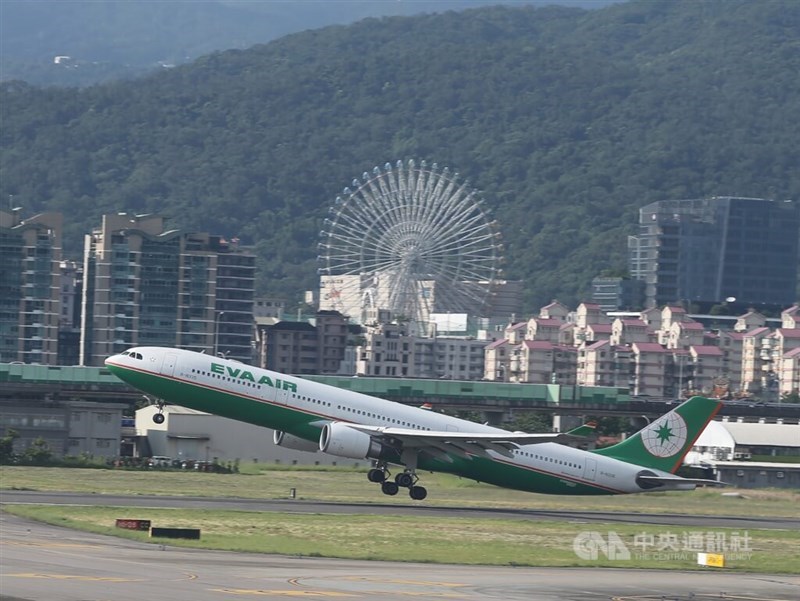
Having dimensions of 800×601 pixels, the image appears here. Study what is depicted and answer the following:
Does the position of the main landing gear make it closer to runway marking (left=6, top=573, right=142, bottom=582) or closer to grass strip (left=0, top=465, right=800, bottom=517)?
grass strip (left=0, top=465, right=800, bottom=517)

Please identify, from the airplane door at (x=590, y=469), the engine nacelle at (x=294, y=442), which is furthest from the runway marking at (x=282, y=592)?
the airplane door at (x=590, y=469)

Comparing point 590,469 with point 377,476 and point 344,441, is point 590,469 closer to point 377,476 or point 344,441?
point 377,476

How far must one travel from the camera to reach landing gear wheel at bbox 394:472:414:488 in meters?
77.8

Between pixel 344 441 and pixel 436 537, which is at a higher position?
pixel 344 441

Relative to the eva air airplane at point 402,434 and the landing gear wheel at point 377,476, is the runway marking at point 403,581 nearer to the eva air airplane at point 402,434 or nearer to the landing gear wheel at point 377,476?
the eva air airplane at point 402,434

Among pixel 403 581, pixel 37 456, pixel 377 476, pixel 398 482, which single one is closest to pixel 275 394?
pixel 377 476

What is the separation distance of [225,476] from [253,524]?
32749 mm

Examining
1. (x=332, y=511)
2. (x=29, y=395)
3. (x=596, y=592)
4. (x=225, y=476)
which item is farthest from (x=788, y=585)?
(x=29, y=395)

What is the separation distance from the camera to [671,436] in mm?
78750

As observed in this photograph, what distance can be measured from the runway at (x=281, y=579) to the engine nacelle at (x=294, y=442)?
2150 cm

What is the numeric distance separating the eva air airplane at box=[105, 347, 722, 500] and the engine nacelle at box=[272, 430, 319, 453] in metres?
0.05

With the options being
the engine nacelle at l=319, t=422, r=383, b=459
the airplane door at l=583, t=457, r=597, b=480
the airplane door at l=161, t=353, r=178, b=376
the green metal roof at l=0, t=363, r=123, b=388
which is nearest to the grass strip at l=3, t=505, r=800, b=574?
the engine nacelle at l=319, t=422, r=383, b=459

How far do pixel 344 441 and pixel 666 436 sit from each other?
51.7 ft

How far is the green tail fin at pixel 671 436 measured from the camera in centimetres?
7850
